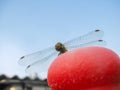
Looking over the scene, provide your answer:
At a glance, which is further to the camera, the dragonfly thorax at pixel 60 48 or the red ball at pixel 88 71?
the dragonfly thorax at pixel 60 48

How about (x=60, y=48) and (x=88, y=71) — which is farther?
(x=60, y=48)

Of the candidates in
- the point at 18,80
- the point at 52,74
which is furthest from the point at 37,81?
the point at 52,74

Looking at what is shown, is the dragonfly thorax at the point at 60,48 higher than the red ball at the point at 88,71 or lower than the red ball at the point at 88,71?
higher

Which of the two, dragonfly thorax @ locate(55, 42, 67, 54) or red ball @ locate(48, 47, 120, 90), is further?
dragonfly thorax @ locate(55, 42, 67, 54)

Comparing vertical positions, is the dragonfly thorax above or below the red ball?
above

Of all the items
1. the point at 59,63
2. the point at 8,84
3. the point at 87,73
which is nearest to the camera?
the point at 87,73

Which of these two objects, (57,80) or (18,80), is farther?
(18,80)

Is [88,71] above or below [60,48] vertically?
below

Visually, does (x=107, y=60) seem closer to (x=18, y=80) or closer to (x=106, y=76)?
(x=106, y=76)
